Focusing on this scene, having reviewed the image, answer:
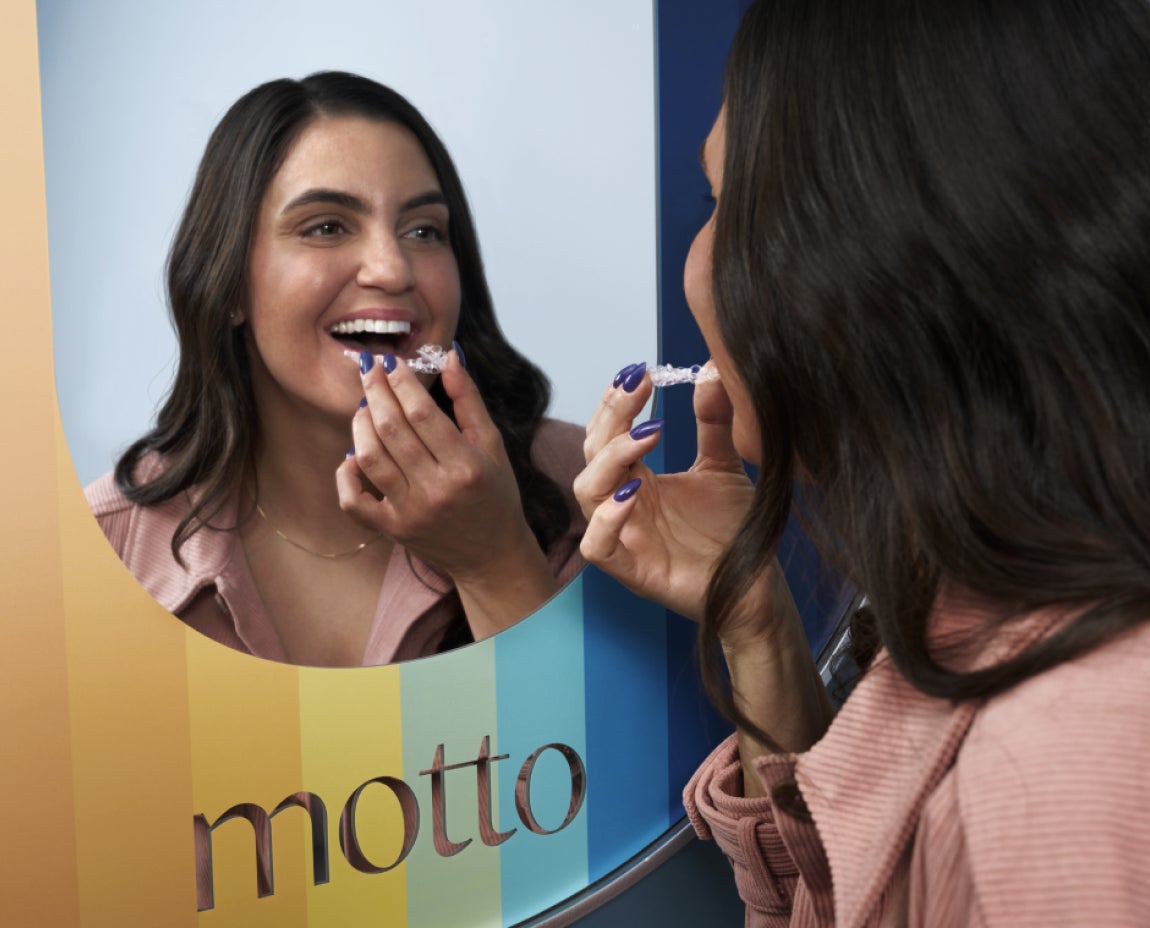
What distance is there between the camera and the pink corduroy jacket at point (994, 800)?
623mm

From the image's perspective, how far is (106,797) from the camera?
3.01 feet

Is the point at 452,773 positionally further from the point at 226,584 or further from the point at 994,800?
the point at 994,800

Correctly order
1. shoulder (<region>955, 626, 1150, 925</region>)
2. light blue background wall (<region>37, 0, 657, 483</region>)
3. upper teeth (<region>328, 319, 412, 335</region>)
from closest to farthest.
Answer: shoulder (<region>955, 626, 1150, 925</region>) < light blue background wall (<region>37, 0, 657, 483</region>) < upper teeth (<region>328, 319, 412, 335</region>)

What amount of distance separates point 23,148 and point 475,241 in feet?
1.19

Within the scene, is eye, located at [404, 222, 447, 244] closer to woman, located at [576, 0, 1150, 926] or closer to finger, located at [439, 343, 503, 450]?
finger, located at [439, 343, 503, 450]

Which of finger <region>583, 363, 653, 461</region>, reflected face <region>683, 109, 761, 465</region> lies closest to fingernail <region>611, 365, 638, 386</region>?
finger <region>583, 363, 653, 461</region>

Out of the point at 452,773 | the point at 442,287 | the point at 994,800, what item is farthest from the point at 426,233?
the point at 994,800

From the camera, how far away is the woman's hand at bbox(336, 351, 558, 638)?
0.99 meters

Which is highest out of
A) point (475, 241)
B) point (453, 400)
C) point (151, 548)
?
point (475, 241)

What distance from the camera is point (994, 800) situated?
655 mm

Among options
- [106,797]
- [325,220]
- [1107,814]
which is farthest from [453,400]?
[1107,814]

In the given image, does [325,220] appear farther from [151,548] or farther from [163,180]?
[151,548]

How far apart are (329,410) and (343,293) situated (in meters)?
0.10

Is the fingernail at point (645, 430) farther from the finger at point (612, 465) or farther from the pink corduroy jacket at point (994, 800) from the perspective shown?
the pink corduroy jacket at point (994, 800)
